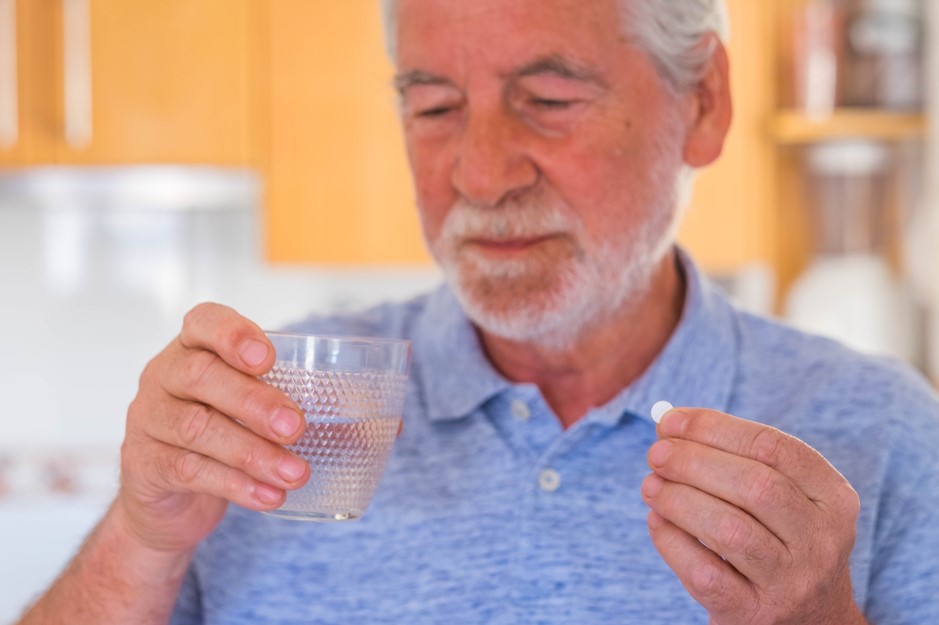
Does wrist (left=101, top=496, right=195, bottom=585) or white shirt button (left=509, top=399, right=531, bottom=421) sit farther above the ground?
white shirt button (left=509, top=399, right=531, bottom=421)

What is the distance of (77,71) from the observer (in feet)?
7.73

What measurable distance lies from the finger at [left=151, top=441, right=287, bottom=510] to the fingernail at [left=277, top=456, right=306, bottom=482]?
1.0 inches

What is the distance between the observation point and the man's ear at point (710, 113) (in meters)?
1.26

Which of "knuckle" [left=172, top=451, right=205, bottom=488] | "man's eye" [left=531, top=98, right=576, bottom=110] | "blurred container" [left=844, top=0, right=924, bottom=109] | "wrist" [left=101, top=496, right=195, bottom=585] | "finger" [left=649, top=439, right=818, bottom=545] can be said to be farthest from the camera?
Answer: "blurred container" [left=844, top=0, right=924, bottom=109]

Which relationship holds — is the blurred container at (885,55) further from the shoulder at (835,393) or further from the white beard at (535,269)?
the white beard at (535,269)

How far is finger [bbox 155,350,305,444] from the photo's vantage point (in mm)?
835

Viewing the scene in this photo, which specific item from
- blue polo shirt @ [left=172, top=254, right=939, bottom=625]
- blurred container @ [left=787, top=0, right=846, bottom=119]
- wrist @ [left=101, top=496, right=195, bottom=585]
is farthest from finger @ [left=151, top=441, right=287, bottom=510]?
blurred container @ [left=787, top=0, right=846, bottom=119]

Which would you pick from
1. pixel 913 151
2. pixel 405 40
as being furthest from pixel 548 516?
pixel 913 151

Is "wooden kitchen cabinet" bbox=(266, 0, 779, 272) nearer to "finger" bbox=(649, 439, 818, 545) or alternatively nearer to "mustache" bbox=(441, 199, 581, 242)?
"mustache" bbox=(441, 199, 581, 242)

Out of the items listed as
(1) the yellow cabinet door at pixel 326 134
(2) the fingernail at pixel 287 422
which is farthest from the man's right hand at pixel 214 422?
(1) the yellow cabinet door at pixel 326 134

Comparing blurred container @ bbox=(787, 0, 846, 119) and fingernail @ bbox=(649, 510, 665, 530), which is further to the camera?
blurred container @ bbox=(787, 0, 846, 119)

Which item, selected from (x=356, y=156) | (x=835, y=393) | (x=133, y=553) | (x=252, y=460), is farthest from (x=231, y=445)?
(x=356, y=156)

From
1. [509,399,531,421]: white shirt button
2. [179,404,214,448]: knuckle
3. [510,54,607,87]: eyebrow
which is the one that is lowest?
[509,399,531,421]: white shirt button

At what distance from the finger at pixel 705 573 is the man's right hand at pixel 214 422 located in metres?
0.27
